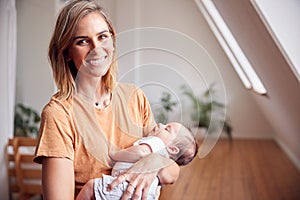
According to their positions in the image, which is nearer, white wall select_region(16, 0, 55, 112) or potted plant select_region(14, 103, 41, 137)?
potted plant select_region(14, 103, 41, 137)

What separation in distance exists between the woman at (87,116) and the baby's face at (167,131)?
0.02 m

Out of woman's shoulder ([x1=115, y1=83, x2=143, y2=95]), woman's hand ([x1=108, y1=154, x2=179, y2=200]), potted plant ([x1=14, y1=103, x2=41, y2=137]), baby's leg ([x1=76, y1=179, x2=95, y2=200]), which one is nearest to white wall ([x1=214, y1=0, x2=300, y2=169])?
woman's shoulder ([x1=115, y1=83, x2=143, y2=95])

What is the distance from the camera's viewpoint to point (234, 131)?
7340 millimetres

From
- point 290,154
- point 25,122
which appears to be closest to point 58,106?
point 25,122

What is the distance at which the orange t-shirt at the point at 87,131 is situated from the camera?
1.13 metres

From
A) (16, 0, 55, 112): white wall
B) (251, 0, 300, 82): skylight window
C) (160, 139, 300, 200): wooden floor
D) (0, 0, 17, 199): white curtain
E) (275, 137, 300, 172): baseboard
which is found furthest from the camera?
(275, 137, 300, 172): baseboard

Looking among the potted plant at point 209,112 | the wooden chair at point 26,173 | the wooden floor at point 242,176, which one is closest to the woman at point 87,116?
the potted plant at point 209,112

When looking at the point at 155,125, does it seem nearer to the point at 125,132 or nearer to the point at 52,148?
the point at 125,132

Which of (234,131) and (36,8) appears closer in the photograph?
(36,8)

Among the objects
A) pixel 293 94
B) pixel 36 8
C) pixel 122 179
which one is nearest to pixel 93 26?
pixel 122 179

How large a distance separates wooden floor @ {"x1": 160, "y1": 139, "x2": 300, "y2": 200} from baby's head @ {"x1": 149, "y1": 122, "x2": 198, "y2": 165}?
1.99 metres

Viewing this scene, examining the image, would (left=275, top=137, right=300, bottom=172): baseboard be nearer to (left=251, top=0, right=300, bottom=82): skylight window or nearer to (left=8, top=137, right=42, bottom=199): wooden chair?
(left=8, top=137, right=42, bottom=199): wooden chair

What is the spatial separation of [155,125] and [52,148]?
0.25 meters

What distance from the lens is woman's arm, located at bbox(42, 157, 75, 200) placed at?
1129 mm
